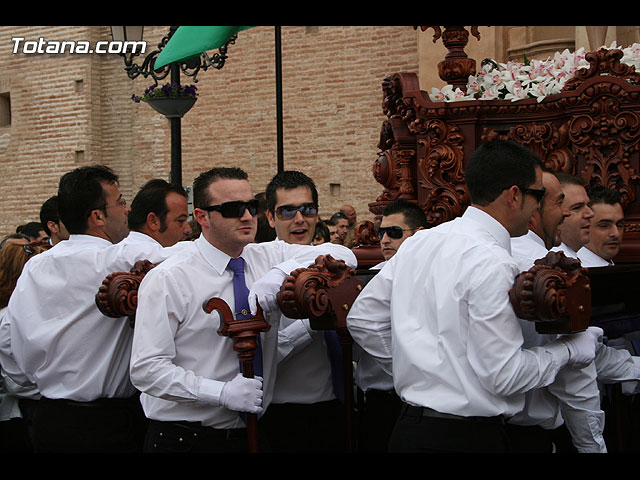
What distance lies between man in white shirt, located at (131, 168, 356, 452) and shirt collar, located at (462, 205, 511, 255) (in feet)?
2.64

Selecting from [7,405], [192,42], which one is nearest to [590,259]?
[7,405]

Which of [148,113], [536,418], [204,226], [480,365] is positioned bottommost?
[536,418]

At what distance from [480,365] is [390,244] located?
252cm

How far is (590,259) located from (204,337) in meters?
2.90

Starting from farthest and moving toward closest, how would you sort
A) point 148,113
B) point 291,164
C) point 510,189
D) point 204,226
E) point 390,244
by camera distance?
point 148,113 < point 291,164 < point 390,244 < point 204,226 < point 510,189

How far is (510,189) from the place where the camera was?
3.51 meters

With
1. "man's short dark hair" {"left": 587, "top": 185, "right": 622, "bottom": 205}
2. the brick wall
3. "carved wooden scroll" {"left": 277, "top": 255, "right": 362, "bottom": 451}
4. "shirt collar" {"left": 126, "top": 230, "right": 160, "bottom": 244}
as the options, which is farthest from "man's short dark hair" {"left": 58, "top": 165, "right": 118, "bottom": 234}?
the brick wall

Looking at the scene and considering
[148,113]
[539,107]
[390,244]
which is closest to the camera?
[390,244]

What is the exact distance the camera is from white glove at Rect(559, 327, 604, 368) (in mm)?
3398

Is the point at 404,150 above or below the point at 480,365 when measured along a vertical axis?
above

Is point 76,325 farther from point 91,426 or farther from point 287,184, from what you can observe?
point 287,184

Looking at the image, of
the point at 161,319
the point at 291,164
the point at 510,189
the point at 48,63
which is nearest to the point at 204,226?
the point at 161,319

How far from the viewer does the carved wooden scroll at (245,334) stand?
11.8 feet

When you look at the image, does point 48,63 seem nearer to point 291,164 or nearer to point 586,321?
point 291,164
